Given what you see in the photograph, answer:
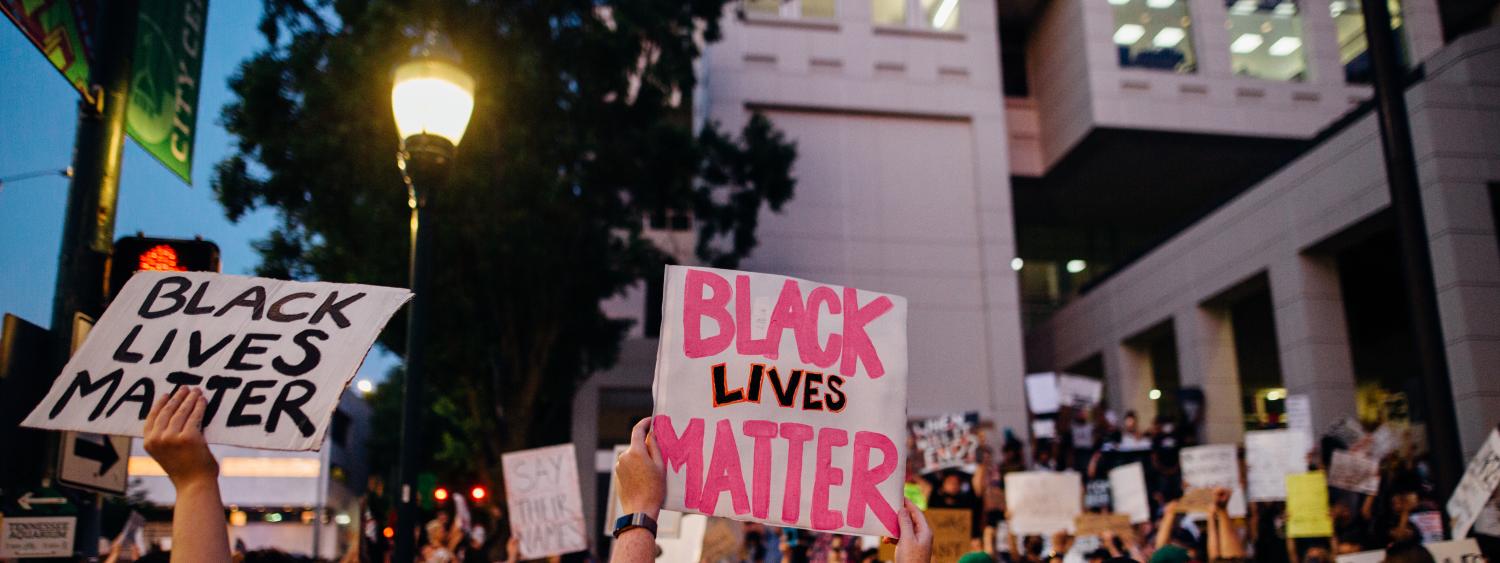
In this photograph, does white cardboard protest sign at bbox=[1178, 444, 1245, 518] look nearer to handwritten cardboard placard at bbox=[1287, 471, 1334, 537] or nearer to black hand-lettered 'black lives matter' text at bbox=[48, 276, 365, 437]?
handwritten cardboard placard at bbox=[1287, 471, 1334, 537]

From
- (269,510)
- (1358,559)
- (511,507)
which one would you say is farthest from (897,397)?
Answer: (269,510)

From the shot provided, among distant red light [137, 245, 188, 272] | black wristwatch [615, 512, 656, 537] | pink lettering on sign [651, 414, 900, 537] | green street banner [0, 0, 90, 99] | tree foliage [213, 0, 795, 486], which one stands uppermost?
tree foliage [213, 0, 795, 486]

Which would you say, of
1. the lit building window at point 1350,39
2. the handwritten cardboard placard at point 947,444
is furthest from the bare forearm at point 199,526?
the lit building window at point 1350,39

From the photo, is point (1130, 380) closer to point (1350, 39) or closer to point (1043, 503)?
point (1350, 39)

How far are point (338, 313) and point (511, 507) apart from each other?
681cm

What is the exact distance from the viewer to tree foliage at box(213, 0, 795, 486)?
635 inches

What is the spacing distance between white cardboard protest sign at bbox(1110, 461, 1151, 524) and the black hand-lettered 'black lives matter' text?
928cm

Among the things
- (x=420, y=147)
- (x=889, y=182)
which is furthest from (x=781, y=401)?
(x=889, y=182)

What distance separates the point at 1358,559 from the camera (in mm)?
7406

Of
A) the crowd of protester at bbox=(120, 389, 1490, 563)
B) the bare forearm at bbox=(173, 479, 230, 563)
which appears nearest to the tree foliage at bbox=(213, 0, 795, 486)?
the crowd of protester at bbox=(120, 389, 1490, 563)

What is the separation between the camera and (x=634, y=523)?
8.43 ft

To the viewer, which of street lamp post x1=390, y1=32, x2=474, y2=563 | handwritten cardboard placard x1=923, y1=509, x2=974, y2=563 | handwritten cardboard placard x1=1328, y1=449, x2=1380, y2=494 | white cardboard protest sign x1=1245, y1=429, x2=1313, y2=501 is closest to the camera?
street lamp post x1=390, y1=32, x2=474, y2=563

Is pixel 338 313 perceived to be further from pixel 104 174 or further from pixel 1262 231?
pixel 1262 231

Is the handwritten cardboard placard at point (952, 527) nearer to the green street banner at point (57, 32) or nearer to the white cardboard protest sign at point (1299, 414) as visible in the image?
the white cardboard protest sign at point (1299, 414)
